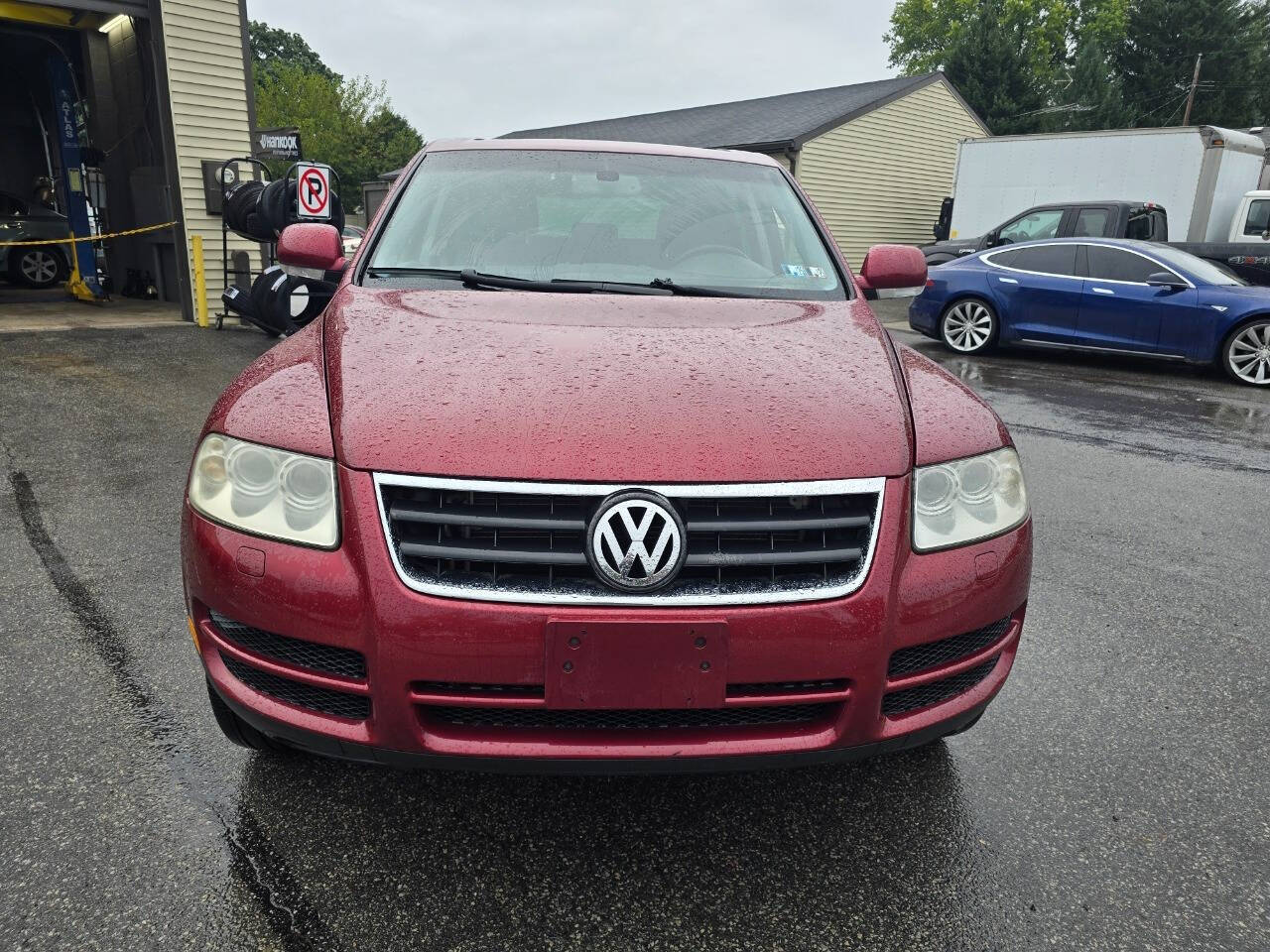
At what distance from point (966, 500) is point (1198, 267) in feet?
30.4

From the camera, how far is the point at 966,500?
77.5 inches

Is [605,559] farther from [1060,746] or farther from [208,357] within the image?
[208,357]

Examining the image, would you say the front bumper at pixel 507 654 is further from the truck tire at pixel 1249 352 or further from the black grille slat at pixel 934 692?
the truck tire at pixel 1249 352

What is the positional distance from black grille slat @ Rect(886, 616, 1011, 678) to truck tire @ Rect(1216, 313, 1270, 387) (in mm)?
8781

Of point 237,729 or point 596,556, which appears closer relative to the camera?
point 596,556

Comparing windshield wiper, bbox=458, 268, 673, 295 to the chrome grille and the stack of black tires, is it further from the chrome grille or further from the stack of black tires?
the stack of black tires

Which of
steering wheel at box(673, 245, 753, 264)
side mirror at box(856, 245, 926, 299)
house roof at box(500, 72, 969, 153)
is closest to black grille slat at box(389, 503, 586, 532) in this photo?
steering wheel at box(673, 245, 753, 264)

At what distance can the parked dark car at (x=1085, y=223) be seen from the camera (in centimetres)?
1292

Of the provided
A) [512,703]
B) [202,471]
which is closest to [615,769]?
[512,703]

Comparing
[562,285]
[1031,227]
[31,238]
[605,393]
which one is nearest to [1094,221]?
[1031,227]

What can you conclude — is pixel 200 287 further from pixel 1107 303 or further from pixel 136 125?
pixel 1107 303

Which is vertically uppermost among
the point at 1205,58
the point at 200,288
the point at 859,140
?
the point at 1205,58

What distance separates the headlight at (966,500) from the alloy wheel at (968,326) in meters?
9.01

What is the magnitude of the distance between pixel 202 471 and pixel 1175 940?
7.46 feet
